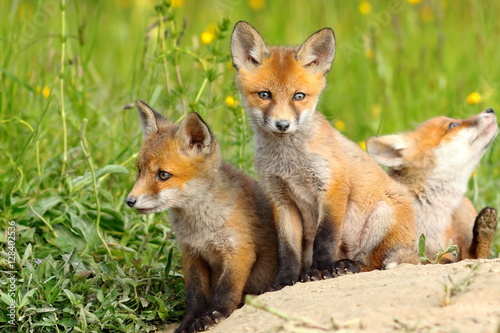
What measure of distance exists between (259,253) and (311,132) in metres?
0.95

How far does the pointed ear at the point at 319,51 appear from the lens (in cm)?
551

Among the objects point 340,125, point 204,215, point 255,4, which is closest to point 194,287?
point 204,215

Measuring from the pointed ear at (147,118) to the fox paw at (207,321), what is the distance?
4.63ft

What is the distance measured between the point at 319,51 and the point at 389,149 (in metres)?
1.59

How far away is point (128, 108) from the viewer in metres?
6.54

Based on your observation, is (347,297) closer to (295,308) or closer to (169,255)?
(295,308)

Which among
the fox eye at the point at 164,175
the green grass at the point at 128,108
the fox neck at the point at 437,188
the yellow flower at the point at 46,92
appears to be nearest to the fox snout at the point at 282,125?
the fox eye at the point at 164,175

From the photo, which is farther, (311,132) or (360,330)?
(311,132)

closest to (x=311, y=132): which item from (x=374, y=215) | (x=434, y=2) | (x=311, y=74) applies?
(x=311, y=74)

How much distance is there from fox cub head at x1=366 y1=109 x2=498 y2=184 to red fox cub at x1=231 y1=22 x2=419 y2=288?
95 cm

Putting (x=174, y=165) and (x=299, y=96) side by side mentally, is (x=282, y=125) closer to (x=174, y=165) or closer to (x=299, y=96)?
(x=299, y=96)

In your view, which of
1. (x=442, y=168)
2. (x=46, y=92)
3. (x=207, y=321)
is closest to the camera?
(x=207, y=321)

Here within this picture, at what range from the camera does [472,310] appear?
3674 millimetres

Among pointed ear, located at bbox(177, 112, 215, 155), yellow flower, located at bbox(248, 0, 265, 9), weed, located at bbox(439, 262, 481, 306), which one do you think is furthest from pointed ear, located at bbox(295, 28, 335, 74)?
yellow flower, located at bbox(248, 0, 265, 9)
